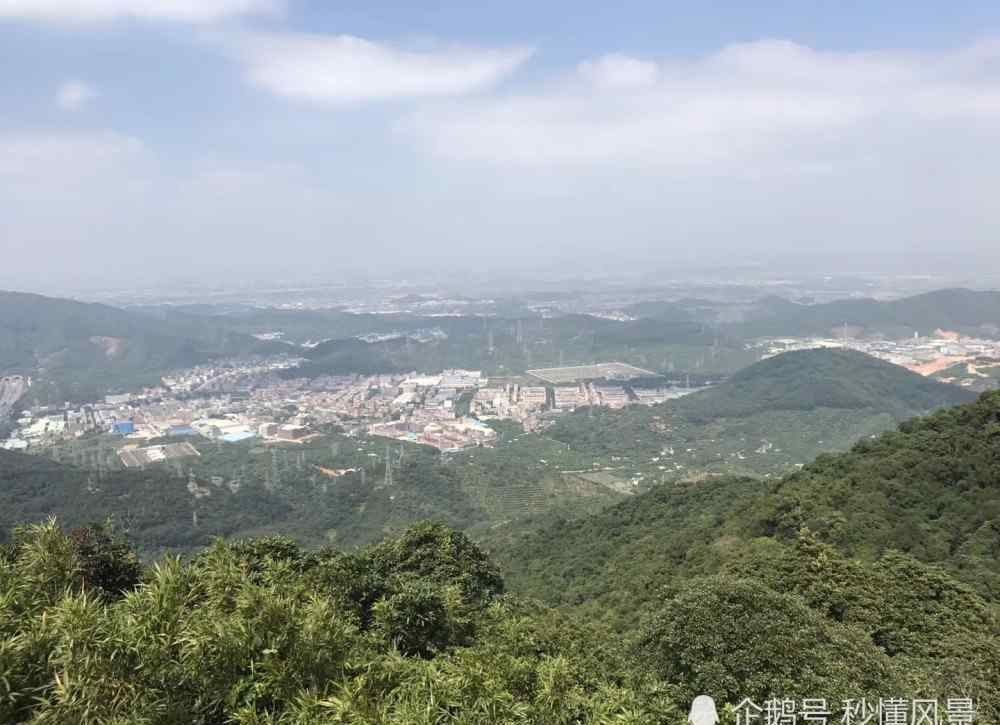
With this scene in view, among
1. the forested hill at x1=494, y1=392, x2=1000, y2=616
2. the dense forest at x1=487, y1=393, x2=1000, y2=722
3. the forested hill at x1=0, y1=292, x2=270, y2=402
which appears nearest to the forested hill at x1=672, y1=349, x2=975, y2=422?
the dense forest at x1=487, y1=393, x2=1000, y2=722

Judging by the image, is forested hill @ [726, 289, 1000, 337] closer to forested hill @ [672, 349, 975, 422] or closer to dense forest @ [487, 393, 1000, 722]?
forested hill @ [672, 349, 975, 422]

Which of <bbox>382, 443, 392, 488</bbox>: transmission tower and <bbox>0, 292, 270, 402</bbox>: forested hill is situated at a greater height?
<bbox>0, 292, 270, 402</bbox>: forested hill

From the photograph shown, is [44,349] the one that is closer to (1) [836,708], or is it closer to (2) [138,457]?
(2) [138,457]

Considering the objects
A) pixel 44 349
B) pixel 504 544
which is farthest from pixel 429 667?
pixel 44 349

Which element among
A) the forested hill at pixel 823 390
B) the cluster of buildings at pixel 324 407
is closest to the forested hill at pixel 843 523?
the cluster of buildings at pixel 324 407

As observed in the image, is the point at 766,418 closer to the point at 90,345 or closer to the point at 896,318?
the point at 896,318
